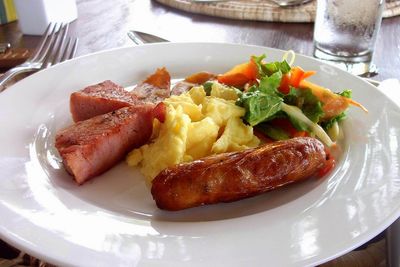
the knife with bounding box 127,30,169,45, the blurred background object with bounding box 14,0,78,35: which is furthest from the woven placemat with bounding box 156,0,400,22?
the blurred background object with bounding box 14,0,78,35

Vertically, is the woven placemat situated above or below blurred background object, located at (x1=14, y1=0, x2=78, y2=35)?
below

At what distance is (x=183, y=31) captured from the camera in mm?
3061

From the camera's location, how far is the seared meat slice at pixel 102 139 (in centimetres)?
151

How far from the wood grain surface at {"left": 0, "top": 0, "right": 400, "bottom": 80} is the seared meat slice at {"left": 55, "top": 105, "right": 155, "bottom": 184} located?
1.17m

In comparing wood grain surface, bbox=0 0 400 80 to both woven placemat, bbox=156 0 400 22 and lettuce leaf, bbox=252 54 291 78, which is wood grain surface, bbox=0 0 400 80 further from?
lettuce leaf, bbox=252 54 291 78

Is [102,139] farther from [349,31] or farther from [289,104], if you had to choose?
[349,31]

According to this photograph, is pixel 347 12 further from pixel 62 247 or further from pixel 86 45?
pixel 62 247

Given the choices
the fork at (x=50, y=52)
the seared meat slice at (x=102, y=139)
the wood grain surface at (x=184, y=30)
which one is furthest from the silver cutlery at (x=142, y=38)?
the seared meat slice at (x=102, y=139)

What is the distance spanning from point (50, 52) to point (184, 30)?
951mm

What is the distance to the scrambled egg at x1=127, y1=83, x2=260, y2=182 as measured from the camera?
1.62 meters

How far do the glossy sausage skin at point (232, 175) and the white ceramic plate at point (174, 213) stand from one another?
0.22 ft

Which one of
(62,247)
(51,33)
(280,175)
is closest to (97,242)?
(62,247)

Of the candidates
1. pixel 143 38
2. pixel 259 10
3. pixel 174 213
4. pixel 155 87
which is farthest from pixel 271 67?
pixel 259 10

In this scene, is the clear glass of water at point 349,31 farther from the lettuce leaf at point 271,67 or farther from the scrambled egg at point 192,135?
the scrambled egg at point 192,135
